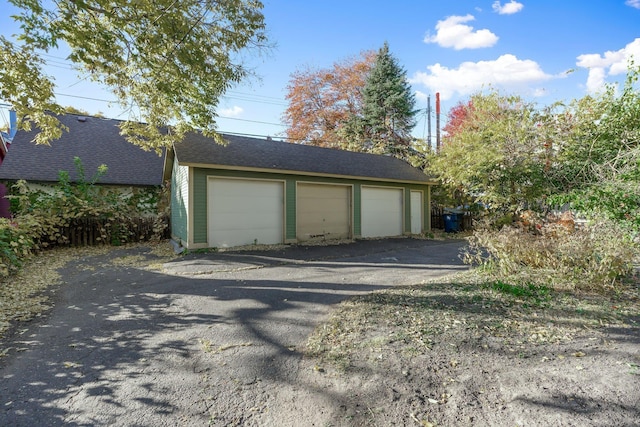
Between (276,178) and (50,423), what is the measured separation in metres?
8.19

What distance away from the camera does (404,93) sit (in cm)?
2128

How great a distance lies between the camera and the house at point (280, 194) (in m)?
8.74

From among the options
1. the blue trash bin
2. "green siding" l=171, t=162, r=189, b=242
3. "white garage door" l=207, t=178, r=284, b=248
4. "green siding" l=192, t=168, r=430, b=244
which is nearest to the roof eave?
"green siding" l=192, t=168, r=430, b=244

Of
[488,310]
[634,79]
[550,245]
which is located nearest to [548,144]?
[634,79]

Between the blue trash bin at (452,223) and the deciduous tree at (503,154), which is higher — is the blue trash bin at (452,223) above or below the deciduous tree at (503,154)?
below

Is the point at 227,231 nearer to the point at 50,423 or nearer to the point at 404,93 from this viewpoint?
the point at 50,423

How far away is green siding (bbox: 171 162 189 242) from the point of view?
8941 millimetres

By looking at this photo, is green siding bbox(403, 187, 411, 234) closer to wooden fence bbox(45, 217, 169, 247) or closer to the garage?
the garage

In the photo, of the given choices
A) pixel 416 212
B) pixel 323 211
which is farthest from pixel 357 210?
pixel 416 212

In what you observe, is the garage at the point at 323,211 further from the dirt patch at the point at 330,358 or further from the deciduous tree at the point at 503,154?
the dirt patch at the point at 330,358

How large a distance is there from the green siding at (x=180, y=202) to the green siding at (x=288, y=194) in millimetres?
319

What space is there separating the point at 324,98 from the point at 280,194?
52.3ft

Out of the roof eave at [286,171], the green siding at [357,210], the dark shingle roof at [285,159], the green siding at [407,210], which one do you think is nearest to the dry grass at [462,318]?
the roof eave at [286,171]

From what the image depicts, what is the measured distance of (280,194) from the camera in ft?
32.6
